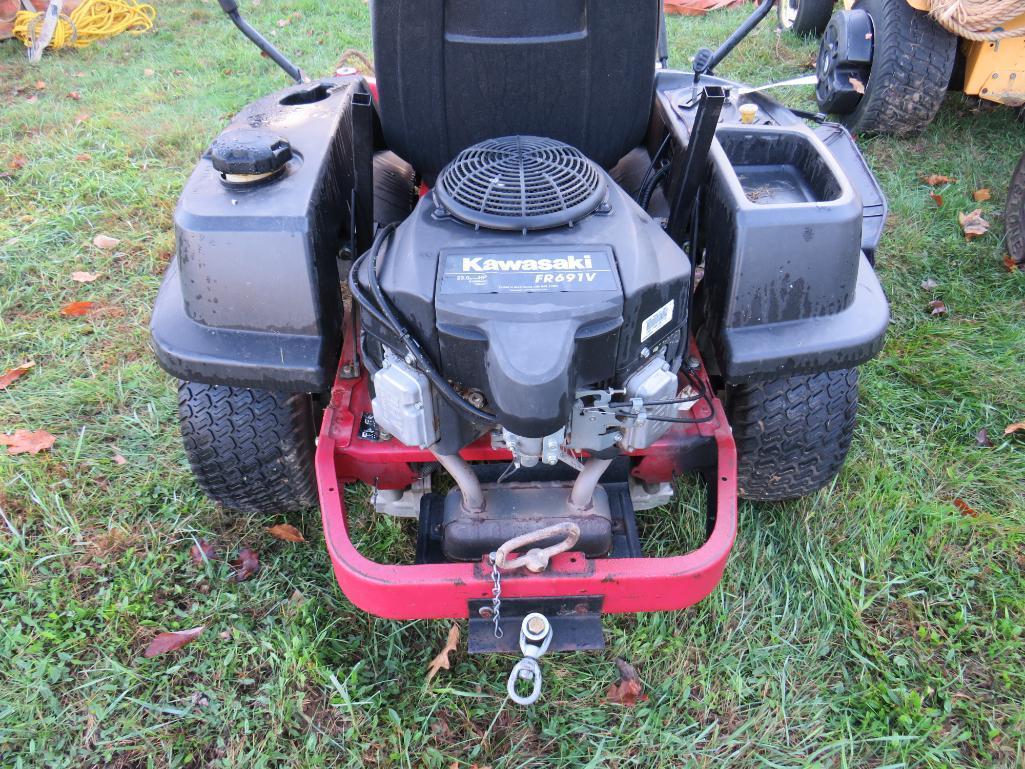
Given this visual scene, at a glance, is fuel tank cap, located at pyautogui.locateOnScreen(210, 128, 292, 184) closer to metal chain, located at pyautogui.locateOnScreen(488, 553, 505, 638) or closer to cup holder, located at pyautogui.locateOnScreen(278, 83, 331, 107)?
cup holder, located at pyautogui.locateOnScreen(278, 83, 331, 107)

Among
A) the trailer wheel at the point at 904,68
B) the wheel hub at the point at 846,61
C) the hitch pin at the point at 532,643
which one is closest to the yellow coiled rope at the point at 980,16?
the trailer wheel at the point at 904,68

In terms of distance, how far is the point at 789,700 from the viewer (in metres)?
1.84

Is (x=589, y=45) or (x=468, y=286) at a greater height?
(x=589, y=45)

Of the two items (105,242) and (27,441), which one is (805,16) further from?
(27,441)

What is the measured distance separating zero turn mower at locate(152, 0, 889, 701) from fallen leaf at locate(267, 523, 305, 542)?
155 millimetres

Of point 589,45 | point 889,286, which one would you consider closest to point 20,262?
point 589,45

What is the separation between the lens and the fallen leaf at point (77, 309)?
10.1ft

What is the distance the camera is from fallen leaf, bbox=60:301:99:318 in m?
3.09

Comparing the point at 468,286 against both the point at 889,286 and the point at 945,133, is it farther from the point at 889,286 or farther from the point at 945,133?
the point at 945,133

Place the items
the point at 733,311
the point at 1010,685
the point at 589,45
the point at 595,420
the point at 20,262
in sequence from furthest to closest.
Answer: the point at 20,262
the point at 1010,685
the point at 589,45
the point at 733,311
the point at 595,420

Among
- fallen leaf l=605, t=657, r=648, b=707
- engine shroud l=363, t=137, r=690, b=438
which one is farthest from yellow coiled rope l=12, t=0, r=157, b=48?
fallen leaf l=605, t=657, r=648, b=707

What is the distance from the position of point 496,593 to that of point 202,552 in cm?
97

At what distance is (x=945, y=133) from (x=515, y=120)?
3.25 m

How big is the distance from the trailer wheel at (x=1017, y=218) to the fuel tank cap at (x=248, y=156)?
291cm
